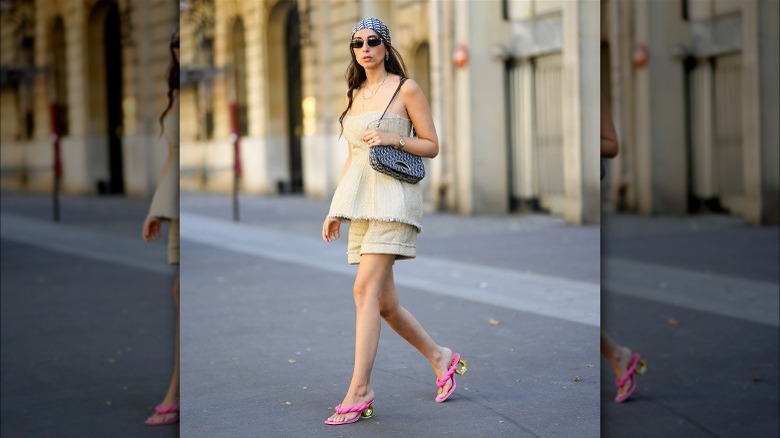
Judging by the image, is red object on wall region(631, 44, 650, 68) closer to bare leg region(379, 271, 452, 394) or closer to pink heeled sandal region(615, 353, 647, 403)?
pink heeled sandal region(615, 353, 647, 403)

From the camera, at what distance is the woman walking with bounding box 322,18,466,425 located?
3146 mm

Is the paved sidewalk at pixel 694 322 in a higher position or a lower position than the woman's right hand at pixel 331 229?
lower

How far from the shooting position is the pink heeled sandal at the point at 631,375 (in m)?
4.09

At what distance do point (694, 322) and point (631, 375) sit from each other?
47.7 inches

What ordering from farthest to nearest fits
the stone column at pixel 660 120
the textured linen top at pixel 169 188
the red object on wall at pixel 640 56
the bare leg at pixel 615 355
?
the stone column at pixel 660 120 < the red object on wall at pixel 640 56 < the bare leg at pixel 615 355 < the textured linen top at pixel 169 188

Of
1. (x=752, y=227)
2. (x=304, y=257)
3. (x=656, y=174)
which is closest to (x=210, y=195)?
(x=304, y=257)

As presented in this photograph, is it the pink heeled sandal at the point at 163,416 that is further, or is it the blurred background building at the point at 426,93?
the pink heeled sandal at the point at 163,416

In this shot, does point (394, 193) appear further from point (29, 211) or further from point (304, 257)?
point (29, 211)

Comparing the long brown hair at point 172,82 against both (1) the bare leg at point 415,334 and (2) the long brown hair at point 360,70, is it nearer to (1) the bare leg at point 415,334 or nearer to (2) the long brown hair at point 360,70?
(2) the long brown hair at point 360,70

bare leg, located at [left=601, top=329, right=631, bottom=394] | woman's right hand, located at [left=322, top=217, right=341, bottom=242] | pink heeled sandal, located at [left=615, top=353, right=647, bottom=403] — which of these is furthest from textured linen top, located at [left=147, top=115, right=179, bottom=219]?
pink heeled sandal, located at [left=615, top=353, right=647, bottom=403]

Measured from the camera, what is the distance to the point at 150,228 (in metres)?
3.97

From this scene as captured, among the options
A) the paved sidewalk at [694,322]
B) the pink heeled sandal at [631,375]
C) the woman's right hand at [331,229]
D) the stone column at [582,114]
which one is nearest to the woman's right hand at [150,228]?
the woman's right hand at [331,229]

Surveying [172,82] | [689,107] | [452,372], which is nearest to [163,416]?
[172,82]

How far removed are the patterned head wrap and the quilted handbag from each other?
0.13 metres
